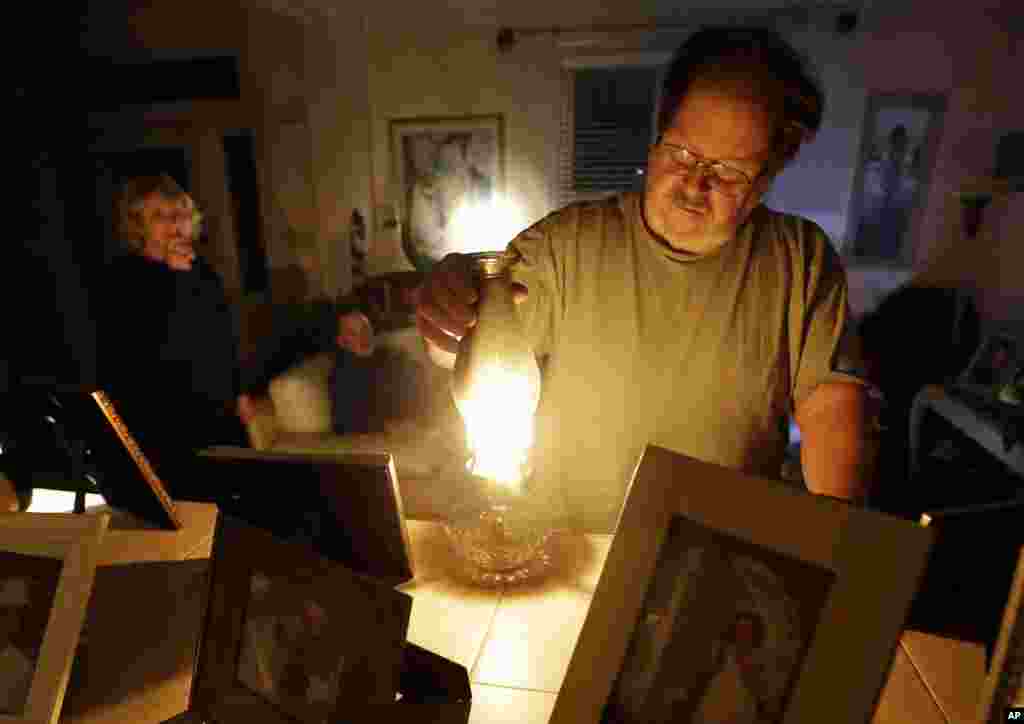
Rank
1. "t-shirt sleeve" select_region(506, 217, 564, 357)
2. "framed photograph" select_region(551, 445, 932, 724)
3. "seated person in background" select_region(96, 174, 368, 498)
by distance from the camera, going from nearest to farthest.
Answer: "framed photograph" select_region(551, 445, 932, 724) → "t-shirt sleeve" select_region(506, 217, 564, 357) → "seated person in background" select_region(96, 174, 368, 498)

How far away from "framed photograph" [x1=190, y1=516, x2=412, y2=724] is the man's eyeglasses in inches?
31.9

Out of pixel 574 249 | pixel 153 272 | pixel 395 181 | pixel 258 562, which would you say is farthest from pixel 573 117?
pixel 258 562

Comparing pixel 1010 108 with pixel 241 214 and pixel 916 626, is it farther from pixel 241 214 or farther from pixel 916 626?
pixel 241 214

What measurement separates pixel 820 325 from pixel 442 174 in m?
3.61

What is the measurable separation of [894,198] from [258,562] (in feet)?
14.6

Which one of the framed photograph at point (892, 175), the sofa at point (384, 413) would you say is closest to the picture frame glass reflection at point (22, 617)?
the sofa at point (384, 413)

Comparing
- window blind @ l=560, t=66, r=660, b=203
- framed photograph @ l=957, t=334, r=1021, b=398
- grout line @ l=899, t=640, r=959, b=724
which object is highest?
window blind @ l=560, t=66, r=660, b=203

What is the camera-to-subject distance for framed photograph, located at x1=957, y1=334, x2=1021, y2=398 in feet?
11.3

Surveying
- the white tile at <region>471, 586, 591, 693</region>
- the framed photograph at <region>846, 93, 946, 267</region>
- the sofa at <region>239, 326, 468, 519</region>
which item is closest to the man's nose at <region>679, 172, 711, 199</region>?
the white tile at <region>471, 586, 591, 693</region>

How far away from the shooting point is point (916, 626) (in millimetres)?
927

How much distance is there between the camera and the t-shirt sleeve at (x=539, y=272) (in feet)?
4.14

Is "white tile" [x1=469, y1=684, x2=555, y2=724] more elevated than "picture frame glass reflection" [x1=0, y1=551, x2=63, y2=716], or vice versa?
"picture frame glass reflection" [x1=0, y1=551, x2=63, y2=716]

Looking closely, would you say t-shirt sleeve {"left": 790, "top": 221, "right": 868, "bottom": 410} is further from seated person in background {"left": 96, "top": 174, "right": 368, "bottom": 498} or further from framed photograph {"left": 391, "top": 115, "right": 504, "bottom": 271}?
framed photograph {"left": 391, "top": 115, "right": 504, "bottom": 271}

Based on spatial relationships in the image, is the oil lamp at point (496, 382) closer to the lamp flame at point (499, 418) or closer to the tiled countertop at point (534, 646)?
the lamp flame at point (499, 418)
